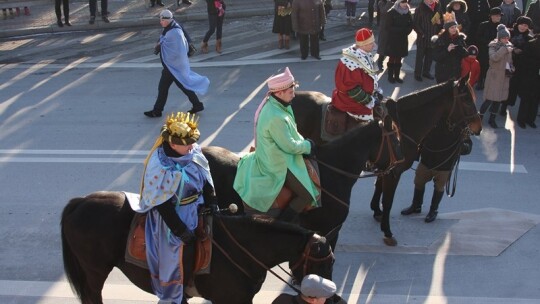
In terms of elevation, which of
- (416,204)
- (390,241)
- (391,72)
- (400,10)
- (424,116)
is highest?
(400,10)

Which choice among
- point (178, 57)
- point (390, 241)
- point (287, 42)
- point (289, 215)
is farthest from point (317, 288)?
point (287, 42)

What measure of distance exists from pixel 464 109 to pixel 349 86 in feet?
4.55

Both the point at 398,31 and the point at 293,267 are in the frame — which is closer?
the point at 293,267

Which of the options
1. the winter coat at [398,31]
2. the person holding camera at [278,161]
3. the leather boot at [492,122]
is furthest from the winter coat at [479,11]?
the person holding camera at [278,161]

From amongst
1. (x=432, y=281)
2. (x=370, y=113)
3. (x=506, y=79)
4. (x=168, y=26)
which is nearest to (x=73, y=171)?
(x=168, y=26)

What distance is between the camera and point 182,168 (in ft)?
19.8

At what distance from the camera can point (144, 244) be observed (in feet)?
19.9

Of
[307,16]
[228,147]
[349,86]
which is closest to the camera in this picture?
[349,86]

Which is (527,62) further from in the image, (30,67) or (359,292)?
(30,67)

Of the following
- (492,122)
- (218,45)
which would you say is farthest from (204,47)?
(492,122)

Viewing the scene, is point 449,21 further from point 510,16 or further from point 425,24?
point 510,16

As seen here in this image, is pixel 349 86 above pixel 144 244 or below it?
above

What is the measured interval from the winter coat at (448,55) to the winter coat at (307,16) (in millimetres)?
3819

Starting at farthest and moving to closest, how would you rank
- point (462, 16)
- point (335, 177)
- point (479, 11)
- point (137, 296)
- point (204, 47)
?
point (204, 47), point (479, 11), point (462, 16), point (137, 296), point (335, 177)
